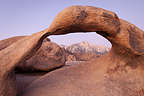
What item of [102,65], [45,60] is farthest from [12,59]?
[45,60]

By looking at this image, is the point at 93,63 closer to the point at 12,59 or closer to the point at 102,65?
the point at 102,65

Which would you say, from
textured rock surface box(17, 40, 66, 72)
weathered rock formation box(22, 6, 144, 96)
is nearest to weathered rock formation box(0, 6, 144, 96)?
weathered rock formation box(22, 6, 144, 96)

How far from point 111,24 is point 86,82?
87 cm

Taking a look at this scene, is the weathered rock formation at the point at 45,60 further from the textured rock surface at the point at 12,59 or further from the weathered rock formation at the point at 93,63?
the textured rock surface at the point at 12,59

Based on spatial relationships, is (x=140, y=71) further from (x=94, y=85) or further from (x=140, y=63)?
(x=94, y=85)

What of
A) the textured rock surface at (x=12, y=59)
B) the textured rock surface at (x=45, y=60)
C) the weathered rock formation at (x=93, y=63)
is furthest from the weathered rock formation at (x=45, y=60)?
the textured rock surface at (x=12, y=59)

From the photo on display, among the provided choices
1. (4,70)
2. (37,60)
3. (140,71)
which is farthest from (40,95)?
(37,60)

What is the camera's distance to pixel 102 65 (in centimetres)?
227

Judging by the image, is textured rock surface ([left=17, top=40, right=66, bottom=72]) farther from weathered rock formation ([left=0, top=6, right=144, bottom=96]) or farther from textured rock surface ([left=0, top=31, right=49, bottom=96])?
textured rock surface ([left=0, top=31, right=49, bottom=96])

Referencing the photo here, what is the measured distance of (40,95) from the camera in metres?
1.63

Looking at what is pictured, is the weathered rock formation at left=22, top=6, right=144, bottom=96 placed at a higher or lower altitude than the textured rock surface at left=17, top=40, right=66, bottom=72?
higher

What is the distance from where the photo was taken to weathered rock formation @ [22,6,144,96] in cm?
158

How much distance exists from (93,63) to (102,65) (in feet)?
0.74

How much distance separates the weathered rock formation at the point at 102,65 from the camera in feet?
5.17
